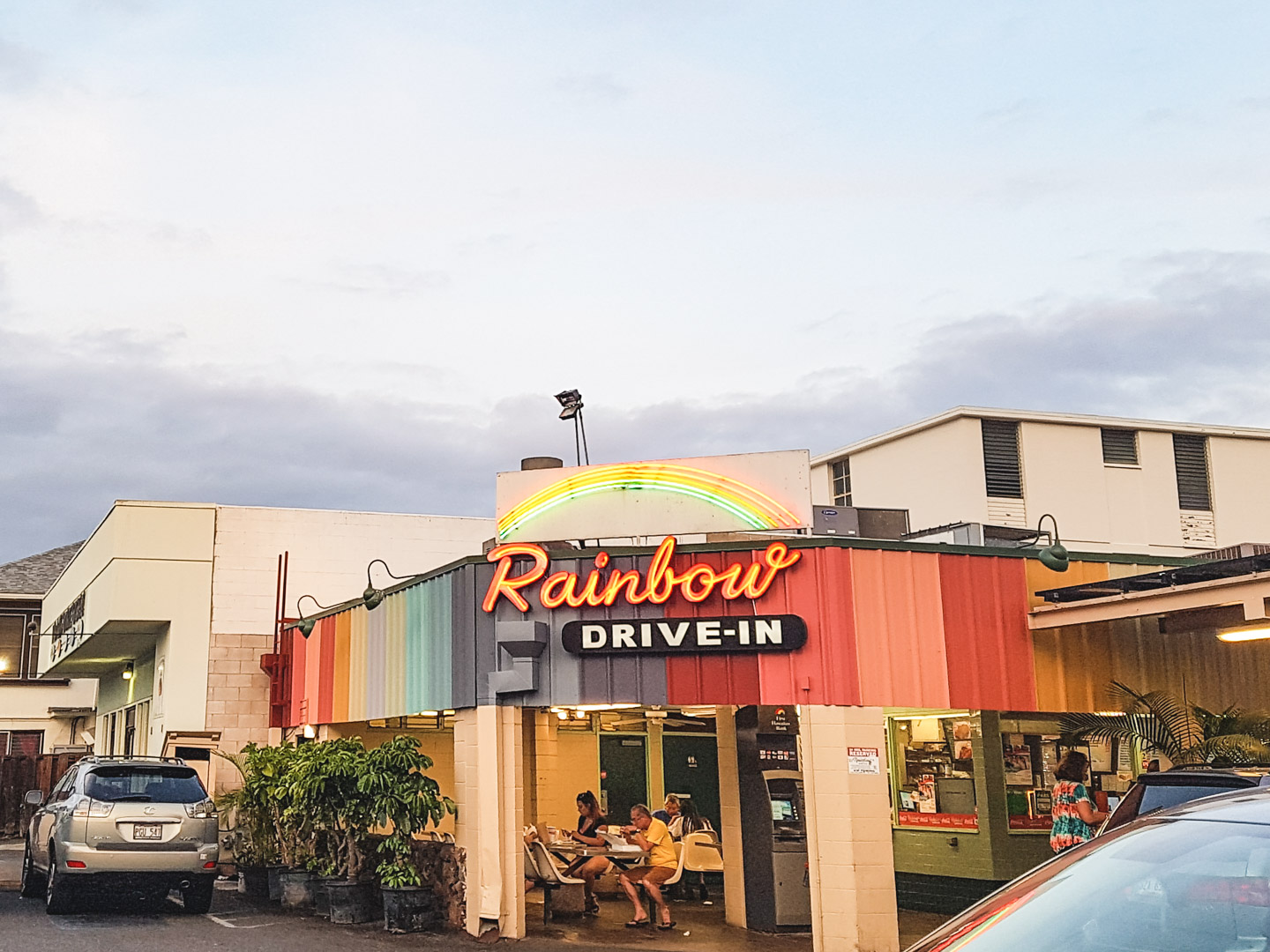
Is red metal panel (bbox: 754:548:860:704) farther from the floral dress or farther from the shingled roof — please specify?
the shingled roof

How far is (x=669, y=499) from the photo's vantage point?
1553cm

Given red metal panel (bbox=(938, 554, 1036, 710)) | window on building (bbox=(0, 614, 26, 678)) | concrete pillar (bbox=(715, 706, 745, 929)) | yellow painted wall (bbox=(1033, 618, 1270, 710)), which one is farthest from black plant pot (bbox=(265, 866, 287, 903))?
window on building (bbox=(0, 614, 26, 678))

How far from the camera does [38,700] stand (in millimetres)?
37906

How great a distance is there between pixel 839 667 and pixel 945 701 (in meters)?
1.20

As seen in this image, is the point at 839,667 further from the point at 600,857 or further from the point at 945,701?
the point at 600,857

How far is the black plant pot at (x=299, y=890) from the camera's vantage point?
1566cm

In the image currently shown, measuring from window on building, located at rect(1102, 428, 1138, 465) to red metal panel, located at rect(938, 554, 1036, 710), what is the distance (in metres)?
21.3

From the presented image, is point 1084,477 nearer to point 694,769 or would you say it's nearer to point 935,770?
point 694,769

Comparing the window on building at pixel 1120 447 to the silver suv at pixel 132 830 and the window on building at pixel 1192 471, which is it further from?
the silver suv at pixel 132 830

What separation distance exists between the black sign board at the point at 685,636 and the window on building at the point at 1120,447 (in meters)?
23.1

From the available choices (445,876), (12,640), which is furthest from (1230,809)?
(12,640)

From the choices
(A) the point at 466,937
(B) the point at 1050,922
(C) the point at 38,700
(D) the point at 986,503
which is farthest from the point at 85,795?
(C) the point at 38,700

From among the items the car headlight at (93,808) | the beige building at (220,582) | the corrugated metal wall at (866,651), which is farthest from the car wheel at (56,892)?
the beige building at (220,582)

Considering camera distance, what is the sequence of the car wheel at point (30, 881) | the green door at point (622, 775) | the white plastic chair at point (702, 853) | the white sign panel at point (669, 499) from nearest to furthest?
the white sign panel at point (669, 499), the car wheel at point (30, 881), the white plastic chair at point (702, 853), the green door at point (622, 775)
